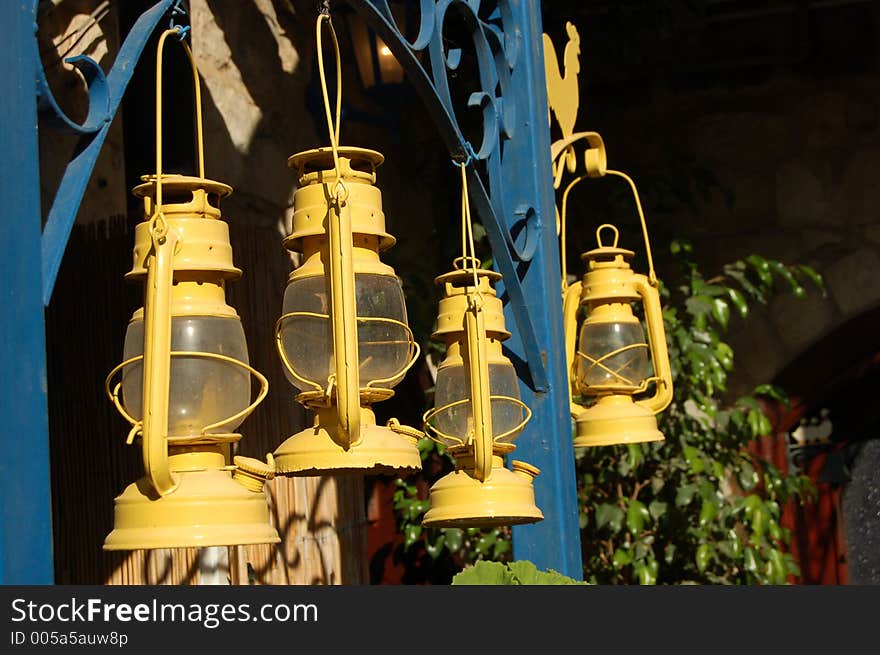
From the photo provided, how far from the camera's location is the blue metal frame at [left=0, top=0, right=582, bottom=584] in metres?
1.25

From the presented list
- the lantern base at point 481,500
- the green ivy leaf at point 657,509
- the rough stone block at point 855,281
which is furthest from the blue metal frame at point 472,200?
the rough stone block at point 855,281

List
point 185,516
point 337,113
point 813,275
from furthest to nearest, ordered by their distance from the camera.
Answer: point 813,275 < point 337,113 < point 185,516

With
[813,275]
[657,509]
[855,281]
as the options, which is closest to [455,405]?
[657,509]

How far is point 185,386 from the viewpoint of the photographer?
1.47m

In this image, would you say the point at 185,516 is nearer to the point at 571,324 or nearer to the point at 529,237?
the point at 529,237

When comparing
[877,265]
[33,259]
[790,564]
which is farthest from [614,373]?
[877,265]

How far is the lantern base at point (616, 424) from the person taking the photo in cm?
275

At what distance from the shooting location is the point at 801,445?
217 inches

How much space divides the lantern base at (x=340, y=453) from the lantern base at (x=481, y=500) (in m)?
0.33

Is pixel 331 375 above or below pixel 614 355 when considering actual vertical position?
below

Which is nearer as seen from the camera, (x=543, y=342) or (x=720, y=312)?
(x=543, y=342)

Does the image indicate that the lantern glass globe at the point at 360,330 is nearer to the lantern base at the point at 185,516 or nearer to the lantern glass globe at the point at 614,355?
the lantern base at the point at 185,516

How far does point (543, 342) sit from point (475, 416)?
2.42 feet

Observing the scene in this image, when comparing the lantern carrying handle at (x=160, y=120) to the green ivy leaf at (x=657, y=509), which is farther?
the green ivy leaf at (x=657, y=509)
